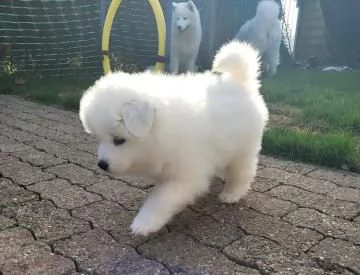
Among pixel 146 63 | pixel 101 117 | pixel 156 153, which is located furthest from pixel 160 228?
pixel 146 63

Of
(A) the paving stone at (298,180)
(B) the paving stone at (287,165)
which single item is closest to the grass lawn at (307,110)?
(B) the paving stone at (287,165)

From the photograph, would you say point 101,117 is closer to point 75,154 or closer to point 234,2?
point 75,154

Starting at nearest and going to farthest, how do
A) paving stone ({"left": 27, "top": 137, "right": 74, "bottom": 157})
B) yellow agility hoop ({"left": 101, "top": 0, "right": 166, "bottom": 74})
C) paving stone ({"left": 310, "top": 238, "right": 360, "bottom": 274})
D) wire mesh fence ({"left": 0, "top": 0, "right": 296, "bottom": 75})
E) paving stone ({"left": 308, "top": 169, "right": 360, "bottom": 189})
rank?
paving stone ({"left": 310, "top": 238, "right": 360, "bottom": 274})
paving stone ({"left": 308, "top": 169, "right": 360, "bottom": 189})
paving stone ({"left": 27, "top": 137, "right": 74, "bottom": 157})
yellow agility hoop ({"left": 101, "top": 0, "right": 166, "bottom": 74})
wire mesh fence ({"left": 0, "top": 0, "right": 296, "bottom": 75})

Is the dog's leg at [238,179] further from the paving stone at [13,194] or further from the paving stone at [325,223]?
the paving stone at [13,194]

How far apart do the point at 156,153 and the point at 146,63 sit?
6.68 metres

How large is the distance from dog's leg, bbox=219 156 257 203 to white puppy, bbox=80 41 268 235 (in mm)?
137

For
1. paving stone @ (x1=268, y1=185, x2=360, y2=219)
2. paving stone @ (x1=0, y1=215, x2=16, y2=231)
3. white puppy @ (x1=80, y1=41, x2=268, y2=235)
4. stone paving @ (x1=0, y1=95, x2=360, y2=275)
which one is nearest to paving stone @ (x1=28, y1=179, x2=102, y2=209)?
stone paving @ (x1=0, y1=95, x2=360, y2=275)

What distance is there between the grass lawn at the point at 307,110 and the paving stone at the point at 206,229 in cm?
143

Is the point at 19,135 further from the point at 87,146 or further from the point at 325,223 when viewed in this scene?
→ the point at 325,223

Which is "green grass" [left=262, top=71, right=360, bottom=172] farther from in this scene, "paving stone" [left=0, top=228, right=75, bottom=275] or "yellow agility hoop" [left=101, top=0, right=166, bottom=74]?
"paving stone" [left=0, top=228, right=75, bottom=275]

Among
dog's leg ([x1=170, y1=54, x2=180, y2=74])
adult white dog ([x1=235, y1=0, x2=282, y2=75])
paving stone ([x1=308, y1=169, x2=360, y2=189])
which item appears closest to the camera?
paving stone ([x1=308, y1=169, x2=360, y2=189])

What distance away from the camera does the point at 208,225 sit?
225 cm

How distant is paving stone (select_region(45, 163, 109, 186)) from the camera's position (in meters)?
2.87

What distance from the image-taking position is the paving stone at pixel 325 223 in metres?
2.16
